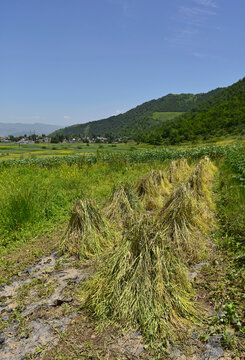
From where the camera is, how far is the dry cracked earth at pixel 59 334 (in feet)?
6.05

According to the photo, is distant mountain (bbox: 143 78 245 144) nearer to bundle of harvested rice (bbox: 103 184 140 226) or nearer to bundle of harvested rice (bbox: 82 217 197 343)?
bundle of harvested rice (bbox: 103 184 140 226)

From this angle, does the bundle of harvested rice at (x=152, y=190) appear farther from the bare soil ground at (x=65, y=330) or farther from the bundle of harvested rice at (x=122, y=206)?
the bare soil ground at (x=65, y=330)

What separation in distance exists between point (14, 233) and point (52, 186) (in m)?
3.75

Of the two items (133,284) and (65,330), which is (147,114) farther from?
(65,330)

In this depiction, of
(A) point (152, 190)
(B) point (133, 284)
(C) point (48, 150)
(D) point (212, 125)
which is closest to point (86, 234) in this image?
(B) point (133, 284)

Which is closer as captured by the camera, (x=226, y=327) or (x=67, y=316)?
(x=226, y=327)

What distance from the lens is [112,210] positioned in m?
5.20

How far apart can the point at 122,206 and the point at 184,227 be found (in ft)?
5.94

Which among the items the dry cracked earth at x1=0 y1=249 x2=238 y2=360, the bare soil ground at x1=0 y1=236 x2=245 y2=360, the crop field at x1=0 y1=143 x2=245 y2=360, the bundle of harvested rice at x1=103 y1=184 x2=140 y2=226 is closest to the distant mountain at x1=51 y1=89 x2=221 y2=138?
the bundle of harvested rice at x1=103 y1=184 x2=140 y2=226

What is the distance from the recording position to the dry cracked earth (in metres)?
1.84

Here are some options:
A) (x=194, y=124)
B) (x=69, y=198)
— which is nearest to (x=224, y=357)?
(x=69, y=198)

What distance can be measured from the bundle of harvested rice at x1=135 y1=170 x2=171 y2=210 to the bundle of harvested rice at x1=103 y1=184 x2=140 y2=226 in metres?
0.77

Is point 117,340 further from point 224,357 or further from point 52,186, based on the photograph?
point 52,186

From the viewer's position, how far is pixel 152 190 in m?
6.39
